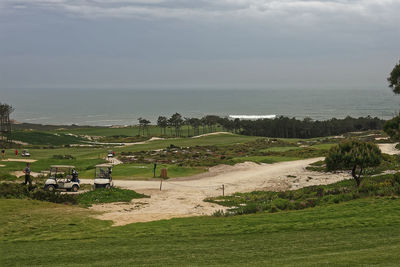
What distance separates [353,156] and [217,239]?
17.0 metres

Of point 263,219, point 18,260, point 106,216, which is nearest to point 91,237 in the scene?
point 18,260

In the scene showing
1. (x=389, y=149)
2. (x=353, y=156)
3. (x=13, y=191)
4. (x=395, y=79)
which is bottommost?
(x=13, y=191)

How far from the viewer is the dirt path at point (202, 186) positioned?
26547 millimetres

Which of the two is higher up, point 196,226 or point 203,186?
point 196,226

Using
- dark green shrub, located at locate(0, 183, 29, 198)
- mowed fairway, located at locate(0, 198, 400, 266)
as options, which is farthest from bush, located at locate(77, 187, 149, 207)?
mowed fairway, located at locate(0, 198, 400, 266)

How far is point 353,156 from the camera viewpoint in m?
31.4

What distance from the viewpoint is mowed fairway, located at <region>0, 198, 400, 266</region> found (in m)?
15.2

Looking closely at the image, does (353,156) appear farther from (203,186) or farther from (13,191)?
(13,191)

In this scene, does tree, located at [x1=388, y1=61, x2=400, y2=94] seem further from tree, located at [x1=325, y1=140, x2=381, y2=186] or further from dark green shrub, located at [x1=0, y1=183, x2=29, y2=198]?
dark green shrub, located at [x1=0, y1=183, x2=29, y2=198]

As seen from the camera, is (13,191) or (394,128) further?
(394,128)

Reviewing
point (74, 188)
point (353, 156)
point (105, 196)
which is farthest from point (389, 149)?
point (74, 188)

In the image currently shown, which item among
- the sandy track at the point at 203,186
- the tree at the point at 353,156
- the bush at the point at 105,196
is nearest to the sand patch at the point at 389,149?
the sandy track at the point at 203,186

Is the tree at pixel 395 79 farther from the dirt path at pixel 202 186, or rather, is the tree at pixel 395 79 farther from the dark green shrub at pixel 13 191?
the dark green shrub at pixel 13 191

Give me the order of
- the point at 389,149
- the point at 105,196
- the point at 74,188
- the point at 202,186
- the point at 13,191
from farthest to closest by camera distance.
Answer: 1. the point at 389,149
2. the point at 202,186
3. the point at 74,188
4. the point at 105,196
5. the point at 13,191
